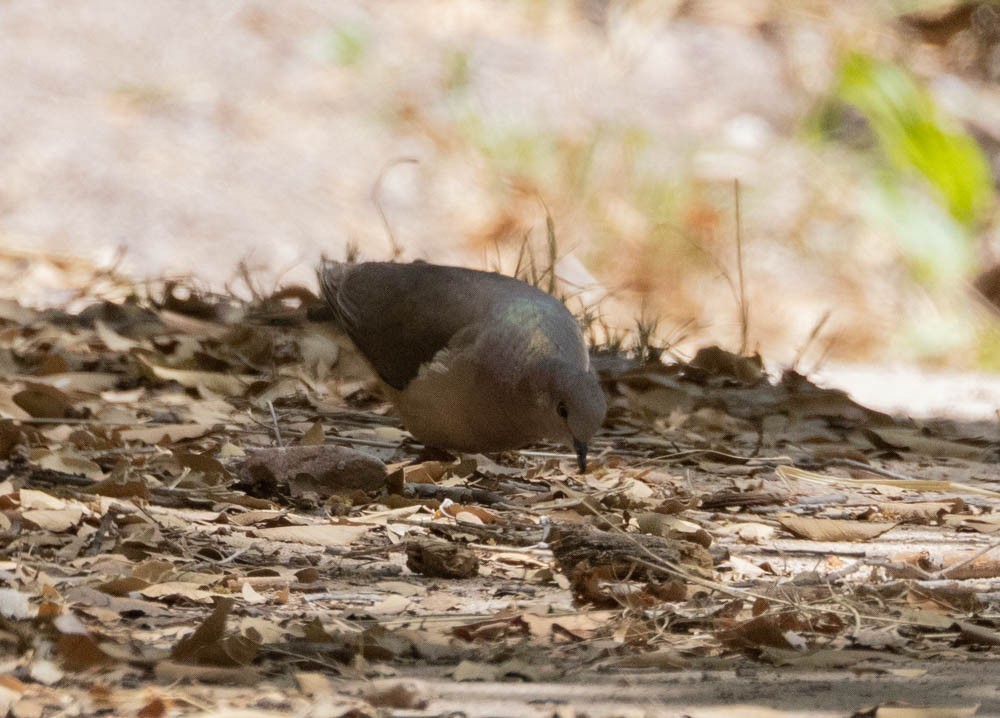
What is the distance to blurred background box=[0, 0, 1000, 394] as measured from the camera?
30.5 feet

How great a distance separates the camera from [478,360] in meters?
4.05

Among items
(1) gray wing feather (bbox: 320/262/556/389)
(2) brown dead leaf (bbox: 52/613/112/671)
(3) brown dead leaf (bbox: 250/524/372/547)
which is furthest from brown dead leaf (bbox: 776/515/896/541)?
(2) brown dead leaf (bbox: 52/613/112/671)

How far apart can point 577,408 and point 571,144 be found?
7.23 meters

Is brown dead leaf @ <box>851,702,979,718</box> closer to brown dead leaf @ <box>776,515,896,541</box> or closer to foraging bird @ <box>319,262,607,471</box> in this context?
brown dead leaf @ <box>776,515,896,541</box>

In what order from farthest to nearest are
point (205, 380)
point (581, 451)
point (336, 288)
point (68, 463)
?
point (205, 380)
point (336, 288)
point (581, 451)
point (68, 463)

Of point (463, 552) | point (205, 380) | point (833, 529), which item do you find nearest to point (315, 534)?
point (463, 552)

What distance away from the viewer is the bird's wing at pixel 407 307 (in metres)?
4.27

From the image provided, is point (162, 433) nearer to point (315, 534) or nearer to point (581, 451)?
point (315, 534)

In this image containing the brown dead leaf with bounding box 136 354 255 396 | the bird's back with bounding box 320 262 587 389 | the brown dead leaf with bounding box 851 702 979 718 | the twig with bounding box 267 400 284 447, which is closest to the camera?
the brown dead leaf with bounding box 851 702 979 718

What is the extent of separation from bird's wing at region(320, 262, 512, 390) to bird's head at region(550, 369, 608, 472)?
40 centimetres

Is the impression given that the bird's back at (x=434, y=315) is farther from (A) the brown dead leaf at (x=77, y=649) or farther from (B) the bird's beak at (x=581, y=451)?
(A) the brown dead leaf at (x=77, y=649)

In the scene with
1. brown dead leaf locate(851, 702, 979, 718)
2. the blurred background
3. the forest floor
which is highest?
the blurred background

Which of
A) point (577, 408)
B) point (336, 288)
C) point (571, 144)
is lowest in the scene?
point (577, 408)

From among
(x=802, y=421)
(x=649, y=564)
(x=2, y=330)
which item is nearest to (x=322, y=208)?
(x=2, y=330)
